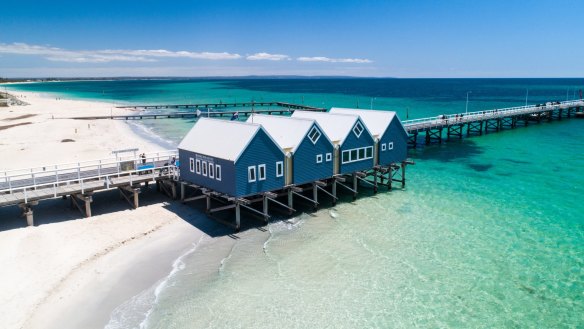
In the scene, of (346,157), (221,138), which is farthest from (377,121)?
(221,138)

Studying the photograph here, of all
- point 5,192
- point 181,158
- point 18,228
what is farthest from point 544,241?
point 5,192

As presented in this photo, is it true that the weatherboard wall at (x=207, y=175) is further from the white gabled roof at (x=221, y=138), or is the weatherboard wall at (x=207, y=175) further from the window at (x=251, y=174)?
the window at (x=251, y=174)

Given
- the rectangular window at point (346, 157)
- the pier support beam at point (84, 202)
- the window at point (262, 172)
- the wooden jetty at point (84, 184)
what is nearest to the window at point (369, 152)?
the rectangular window at point (346, 157)

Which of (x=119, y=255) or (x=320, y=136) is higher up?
(x=320, y=136)

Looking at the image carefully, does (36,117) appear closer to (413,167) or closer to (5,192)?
(5,192)

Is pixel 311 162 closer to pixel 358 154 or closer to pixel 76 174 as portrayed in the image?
pixel 358 154

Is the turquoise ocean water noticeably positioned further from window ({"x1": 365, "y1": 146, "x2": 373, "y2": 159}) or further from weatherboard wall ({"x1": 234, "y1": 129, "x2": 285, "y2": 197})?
window ({"x1": 365, "y1": 146, "x2": 373, "y2": 159})
